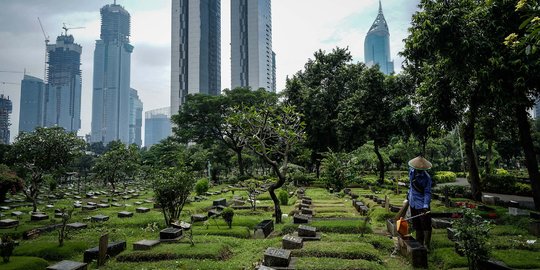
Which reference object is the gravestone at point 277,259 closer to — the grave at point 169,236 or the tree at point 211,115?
the grave at point 169,236

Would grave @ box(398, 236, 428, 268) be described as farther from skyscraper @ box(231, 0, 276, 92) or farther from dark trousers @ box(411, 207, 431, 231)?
skyscraper @ box(231, 0, 276, 92)

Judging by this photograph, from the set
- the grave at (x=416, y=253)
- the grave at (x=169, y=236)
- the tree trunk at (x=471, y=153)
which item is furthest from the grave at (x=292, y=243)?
the tree trunk at (x=471, y=153)

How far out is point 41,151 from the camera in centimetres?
1514

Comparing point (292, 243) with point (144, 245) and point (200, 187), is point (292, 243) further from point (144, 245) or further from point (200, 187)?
point (200, 187)

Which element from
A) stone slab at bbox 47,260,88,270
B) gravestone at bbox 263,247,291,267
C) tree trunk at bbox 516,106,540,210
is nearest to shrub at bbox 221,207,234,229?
gravestone at bbox 263,247,291,267

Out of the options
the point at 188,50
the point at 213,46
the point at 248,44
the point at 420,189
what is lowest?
the point at 420,189

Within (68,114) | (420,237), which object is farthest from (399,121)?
(68,114)

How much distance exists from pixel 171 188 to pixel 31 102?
183524mm

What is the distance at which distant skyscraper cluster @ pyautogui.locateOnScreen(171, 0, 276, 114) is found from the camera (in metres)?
106

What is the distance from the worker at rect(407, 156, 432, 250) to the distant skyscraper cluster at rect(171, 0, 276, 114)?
298 ft

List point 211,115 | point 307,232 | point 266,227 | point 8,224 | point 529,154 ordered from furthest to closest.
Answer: point 211,115 → point 8,224 → point 529,154 → point 266,227 → point 307,232

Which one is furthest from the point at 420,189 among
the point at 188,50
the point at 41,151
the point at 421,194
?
the point at 188,50

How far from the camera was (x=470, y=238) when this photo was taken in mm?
6270

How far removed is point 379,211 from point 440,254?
5.96m
